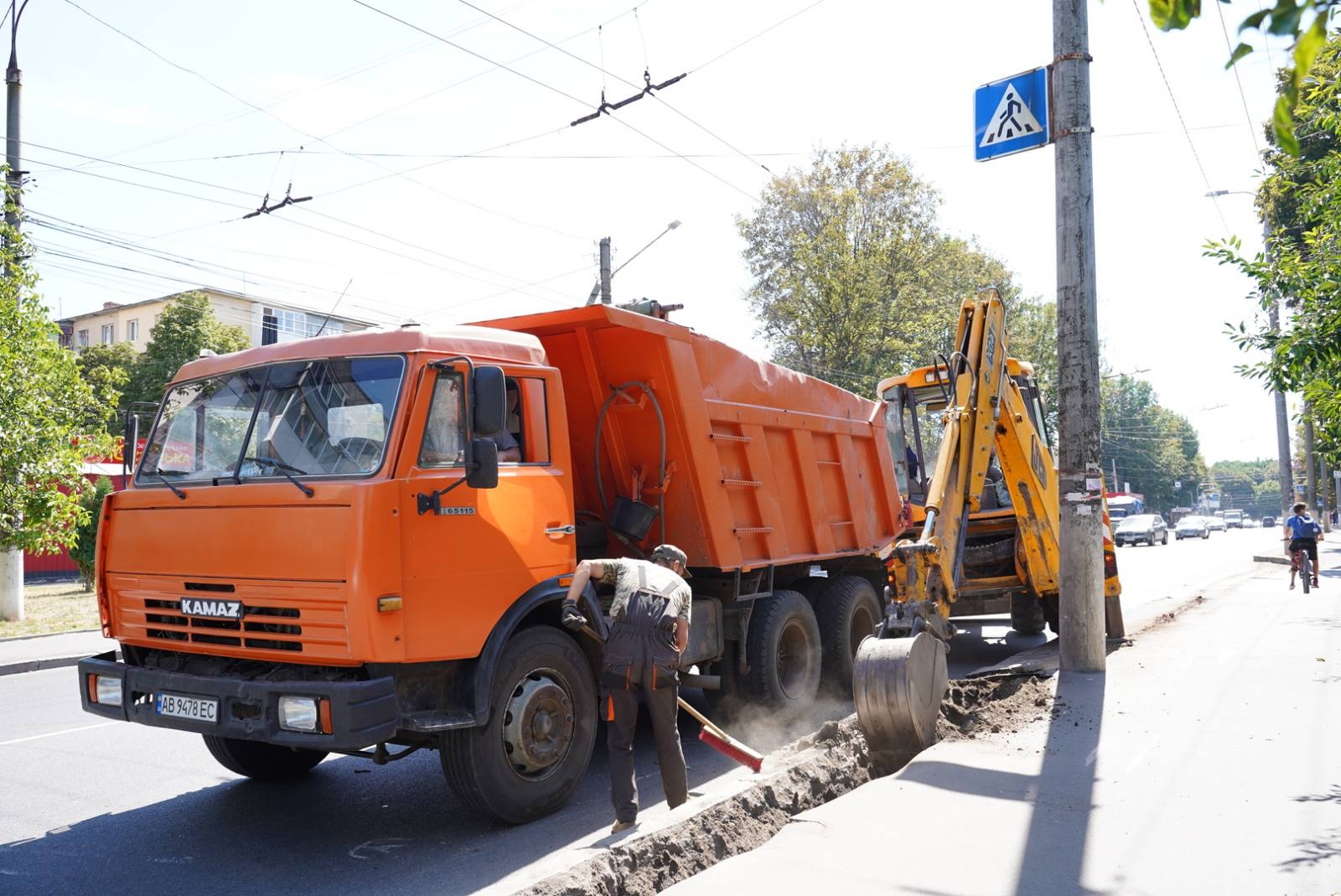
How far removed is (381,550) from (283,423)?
3.57 ft

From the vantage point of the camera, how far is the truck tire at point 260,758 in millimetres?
6070

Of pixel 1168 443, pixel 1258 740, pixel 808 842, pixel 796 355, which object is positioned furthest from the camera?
pixel 1168 443

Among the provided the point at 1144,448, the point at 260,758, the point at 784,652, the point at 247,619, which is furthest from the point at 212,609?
the point at 1144,448

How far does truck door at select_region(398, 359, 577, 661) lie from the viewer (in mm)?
4824

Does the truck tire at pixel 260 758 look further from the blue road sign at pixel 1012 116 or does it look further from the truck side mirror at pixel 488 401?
the blue road sign at pixel 1012 116

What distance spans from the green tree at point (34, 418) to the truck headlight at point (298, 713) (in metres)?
11.3

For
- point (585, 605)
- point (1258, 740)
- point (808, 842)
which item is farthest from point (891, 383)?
point (808, 842)

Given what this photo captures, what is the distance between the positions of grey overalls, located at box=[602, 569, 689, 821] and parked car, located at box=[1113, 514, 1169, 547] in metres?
44.6

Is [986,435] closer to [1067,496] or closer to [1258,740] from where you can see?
[1067,496]

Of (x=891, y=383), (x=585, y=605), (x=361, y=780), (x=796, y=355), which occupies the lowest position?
(x=361, y=780)

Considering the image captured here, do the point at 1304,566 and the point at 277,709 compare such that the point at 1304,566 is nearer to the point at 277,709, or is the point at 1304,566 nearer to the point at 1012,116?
the point at 1012,116

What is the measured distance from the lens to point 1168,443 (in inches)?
3723

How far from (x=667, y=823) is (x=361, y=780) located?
2.67 m

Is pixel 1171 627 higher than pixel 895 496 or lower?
lower
